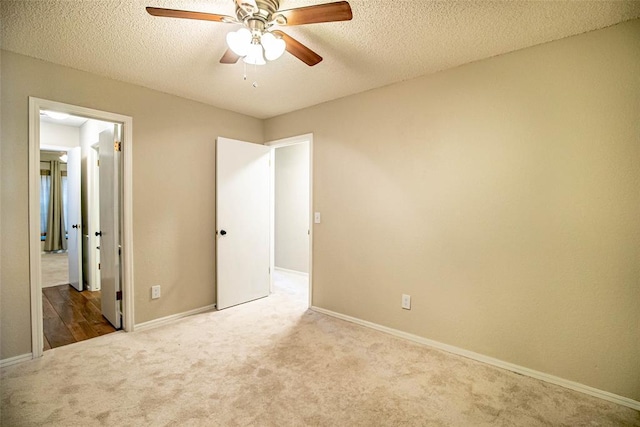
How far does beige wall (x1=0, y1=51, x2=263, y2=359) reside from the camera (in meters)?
2.24

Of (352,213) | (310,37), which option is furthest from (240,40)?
(352,213)

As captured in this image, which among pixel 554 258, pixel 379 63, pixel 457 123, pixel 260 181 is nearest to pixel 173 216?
pixel 260 181

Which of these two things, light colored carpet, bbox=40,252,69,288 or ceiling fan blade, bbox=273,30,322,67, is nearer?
ceiling fan blade, bbox=273,30,322,67

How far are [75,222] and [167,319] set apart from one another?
262cm

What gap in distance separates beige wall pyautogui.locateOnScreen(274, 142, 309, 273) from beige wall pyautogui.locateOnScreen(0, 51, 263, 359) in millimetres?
1324

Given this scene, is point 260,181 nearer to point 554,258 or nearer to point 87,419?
point 87,419

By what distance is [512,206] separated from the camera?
223 centimetres

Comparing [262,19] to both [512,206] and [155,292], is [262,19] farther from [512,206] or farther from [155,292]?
[155,292]

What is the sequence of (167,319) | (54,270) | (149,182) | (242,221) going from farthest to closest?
1. (54,270)
2. (242,221)
3. (167,319)
4. (149,182)

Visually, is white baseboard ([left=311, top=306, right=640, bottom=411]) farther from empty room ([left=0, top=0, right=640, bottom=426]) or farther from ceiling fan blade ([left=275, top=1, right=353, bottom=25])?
ceiling fan blade ([left=275, top=1, right=353, bottom=25])

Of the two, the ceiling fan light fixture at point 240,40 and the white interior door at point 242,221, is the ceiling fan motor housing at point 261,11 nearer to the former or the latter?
the ceiling fan light fixture at point 240,40

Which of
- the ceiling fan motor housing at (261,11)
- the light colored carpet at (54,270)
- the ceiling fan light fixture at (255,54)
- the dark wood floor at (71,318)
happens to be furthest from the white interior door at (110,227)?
the ceiling fan motor housing at (261,11)

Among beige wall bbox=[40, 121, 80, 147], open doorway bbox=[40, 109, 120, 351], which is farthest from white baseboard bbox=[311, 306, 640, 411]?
beige wall bbox=[40, 121, 80, 147]

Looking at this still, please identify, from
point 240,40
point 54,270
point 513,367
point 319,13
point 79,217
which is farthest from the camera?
point 54,270
